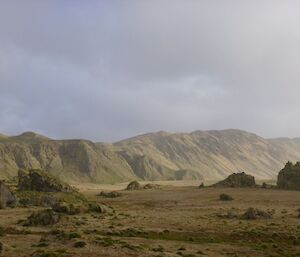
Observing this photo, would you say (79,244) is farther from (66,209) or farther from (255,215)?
(255,215)

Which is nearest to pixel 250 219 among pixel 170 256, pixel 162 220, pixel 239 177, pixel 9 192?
pixel 162 220

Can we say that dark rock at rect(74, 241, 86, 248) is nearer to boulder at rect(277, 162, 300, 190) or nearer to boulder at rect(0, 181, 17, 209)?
boulder at rect(0, 181, 17, 209)

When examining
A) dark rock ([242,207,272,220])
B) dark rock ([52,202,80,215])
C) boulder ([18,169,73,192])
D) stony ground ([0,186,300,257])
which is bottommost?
stony ground ([0,186,300,257])

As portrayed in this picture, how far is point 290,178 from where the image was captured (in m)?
115

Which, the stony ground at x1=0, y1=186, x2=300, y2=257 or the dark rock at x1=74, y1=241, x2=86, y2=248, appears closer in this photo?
the dark rock at x1=74, y1=241, x2=86, y2=248

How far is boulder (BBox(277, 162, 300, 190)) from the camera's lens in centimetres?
11206

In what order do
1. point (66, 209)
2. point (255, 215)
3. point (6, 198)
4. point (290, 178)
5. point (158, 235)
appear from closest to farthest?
point (158, 235) → point (255, 215) → point (66, 209) → point (6, 198) → point (290, 178)

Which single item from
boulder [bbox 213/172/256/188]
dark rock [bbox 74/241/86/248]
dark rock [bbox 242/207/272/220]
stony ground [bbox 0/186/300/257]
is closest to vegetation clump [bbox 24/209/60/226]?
stony ground [bbox 0/186/300/257]

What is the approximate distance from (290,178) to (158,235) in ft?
251

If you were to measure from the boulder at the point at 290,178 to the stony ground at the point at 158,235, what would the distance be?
1641 inches

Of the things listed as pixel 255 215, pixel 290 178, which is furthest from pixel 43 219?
pixel 290 178

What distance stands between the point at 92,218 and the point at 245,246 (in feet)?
78.0

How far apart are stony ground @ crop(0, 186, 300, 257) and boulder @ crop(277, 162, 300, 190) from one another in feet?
137

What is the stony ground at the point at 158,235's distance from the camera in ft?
117
